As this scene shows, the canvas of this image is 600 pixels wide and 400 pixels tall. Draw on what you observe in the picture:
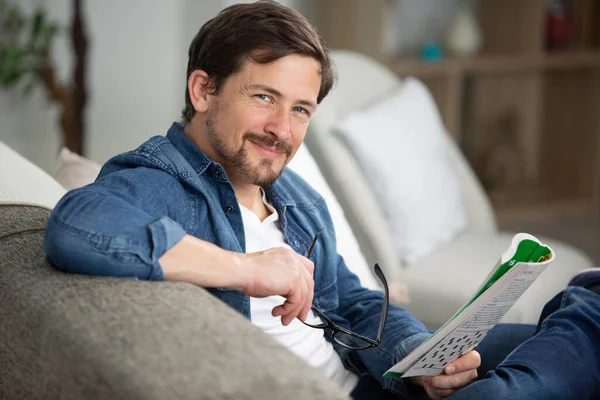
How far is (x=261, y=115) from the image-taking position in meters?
1.45

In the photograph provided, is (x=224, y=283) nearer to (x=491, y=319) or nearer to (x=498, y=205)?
(x=491, y=319)

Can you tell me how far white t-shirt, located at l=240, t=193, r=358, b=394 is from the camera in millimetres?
1464

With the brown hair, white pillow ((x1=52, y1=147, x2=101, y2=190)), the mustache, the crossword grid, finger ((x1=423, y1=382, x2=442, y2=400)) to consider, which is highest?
the brown hair

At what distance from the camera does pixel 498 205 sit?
4.34 metres

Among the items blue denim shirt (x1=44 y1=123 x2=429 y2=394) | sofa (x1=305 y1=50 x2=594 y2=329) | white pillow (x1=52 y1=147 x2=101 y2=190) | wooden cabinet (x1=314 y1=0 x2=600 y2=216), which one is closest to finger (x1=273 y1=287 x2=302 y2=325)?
blue denim shirt (x1=44 y1=123 x2=429 y2=394)

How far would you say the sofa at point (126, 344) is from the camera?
3.04 feet

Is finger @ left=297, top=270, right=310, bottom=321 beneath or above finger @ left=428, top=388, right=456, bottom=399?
above

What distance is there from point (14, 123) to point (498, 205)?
2.12 metres

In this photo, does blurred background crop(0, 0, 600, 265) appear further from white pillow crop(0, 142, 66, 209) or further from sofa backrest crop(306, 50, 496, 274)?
Answer: white pillow crop(0, 142, 66, 209)

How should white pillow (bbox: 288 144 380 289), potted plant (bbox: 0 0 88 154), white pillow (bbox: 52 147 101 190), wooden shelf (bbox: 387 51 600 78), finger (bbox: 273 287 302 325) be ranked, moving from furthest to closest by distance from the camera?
1. wooden shelf (bbox: 387 51 600 78)
2. potted plant (bbox: 0 0 88 154)
3. white pillow (bbox: 288 144 380 289)
4. white pillow (bbox: 52 147 101 190)
5. finger (bbox: 273 287 302 325)

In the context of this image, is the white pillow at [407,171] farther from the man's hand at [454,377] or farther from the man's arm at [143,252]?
the man's arm at [143,252]

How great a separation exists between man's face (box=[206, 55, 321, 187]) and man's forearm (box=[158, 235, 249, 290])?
0.25 metres

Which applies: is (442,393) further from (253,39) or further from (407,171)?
(407,171)

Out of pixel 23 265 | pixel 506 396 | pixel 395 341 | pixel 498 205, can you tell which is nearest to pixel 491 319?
pixel 506 396
